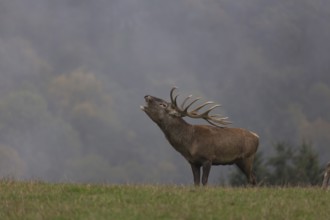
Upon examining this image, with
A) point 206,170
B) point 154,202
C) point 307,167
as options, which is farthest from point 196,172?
point 307,167

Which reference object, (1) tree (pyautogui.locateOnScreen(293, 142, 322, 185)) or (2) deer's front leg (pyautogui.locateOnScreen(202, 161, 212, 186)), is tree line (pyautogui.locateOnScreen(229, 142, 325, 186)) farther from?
(2) deer's front leg (pyautogui.locateOnScreen(202, 161, 212, 186))

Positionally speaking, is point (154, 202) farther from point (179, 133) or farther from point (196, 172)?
point (179, 133)

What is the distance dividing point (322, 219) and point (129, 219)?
3127 millimetres

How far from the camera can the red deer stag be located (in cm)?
1745

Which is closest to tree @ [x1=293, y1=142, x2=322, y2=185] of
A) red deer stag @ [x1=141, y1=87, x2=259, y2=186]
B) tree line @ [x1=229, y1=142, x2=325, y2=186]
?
tree line @ [x1=229, y1=142, x2=325, y2=186]

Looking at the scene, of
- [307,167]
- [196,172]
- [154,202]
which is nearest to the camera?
[154,202]

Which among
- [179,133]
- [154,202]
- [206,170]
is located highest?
[179,133]

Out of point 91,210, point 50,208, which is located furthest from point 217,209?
point 50,208

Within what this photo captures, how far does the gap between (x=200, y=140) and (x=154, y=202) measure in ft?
17.5

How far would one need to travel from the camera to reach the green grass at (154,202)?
1119cm

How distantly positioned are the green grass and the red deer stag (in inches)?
109

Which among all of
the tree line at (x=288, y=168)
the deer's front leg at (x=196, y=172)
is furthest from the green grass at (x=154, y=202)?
the tree line at (x=288, y=168)

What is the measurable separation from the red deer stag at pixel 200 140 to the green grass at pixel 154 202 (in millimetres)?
2773

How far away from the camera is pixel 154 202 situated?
12.4 meters
